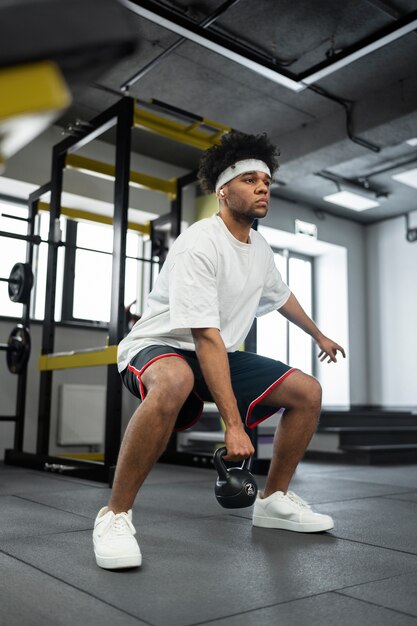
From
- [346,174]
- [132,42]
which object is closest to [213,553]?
[132,42]

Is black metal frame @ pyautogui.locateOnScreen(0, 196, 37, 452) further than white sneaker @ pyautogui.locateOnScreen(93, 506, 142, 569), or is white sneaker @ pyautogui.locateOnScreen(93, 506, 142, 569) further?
black metal frame @ pyautogui.locateOnScreen(0, 196, 37, 452)

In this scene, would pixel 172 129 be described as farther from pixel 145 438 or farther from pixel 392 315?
pixel 392 315

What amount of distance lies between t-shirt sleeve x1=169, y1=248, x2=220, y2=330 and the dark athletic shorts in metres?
0.12

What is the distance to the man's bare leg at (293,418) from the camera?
1.80 m

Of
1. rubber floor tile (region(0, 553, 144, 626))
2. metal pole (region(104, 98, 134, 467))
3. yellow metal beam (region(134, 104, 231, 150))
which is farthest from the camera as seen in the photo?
yellow metal beam (region(134, 104, 231, 150))

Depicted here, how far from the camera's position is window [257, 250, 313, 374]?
742cm

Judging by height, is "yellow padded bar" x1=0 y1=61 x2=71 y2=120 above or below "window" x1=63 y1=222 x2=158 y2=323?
below

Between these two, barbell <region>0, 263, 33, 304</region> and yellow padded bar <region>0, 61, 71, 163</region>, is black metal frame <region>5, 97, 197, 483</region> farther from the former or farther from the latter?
yellow padded bar <region>0, 61, 71, 163</region>

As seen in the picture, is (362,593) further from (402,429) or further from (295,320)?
(402,429)

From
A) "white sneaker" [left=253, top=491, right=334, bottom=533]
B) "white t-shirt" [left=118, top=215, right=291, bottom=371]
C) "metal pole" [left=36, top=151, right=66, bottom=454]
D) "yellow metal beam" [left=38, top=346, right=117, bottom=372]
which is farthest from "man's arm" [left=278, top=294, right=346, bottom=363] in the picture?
"metal pole" [left=36, top=151, right=66, bottom=454]

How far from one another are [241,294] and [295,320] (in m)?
0.32

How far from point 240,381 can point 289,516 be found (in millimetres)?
452

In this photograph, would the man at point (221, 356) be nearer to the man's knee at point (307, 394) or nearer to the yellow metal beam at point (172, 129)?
the man's knee at point (307, 394)

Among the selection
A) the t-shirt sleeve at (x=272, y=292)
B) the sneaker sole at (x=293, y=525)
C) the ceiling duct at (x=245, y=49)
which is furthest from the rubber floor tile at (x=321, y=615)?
the ceiling duct at (x=245, y=49)
